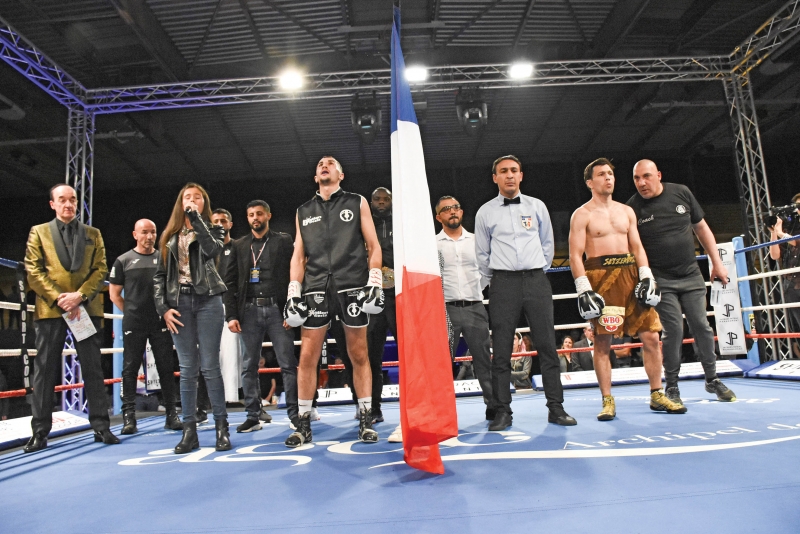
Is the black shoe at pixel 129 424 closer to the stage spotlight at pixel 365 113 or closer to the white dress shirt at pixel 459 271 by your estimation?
the white dress shirt at pixel 459 271

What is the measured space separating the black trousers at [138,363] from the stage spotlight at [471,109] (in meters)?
6.20

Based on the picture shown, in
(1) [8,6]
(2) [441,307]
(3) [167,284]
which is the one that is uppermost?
(1) [8,6]

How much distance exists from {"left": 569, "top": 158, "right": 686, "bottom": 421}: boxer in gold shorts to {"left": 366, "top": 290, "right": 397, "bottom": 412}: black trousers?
1176 millimetres

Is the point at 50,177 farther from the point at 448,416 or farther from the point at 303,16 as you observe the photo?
the point at 448,416

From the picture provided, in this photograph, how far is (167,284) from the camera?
2.85 meters

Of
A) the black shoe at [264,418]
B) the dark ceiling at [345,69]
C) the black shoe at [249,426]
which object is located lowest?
the black shoe at [264,418]

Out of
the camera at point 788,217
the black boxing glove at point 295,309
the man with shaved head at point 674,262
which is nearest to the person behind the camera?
the black boxing glove at point 295,309

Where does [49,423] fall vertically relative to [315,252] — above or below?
below

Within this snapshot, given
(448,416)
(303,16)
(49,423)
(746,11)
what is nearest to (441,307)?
(448,416)

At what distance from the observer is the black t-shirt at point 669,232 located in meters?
3.43

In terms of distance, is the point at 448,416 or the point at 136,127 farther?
the point at 136,127

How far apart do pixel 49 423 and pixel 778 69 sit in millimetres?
10552

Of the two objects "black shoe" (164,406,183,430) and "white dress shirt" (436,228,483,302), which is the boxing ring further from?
"white dress shirt" (436,228,483,302)

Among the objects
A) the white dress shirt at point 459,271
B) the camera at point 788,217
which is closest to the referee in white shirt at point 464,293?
the white dress shirt at point 459,271
